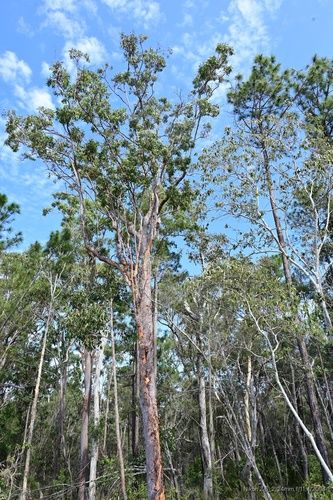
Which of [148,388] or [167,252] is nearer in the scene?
[148,388]

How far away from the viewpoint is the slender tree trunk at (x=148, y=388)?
24.4 feet

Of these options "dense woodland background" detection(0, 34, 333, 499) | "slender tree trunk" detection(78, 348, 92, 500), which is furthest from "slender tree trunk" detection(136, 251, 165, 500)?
"slender tree trunk" detection(78, 348, 92, 500)

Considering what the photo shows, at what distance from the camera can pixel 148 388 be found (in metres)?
8.14

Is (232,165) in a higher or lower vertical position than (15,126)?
lower

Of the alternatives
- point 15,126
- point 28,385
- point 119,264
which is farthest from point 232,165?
point 28,385

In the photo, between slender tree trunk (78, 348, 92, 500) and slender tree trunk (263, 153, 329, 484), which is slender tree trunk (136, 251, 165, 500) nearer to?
slender tree trunk (263, 153, 329, 484)

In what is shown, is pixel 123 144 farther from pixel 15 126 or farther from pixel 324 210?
pixel 324 210

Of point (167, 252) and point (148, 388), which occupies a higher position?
point (167, 252)

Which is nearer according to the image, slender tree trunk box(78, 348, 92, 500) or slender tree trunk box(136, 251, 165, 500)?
slender tree trunk box(136, 251, 165, 500)

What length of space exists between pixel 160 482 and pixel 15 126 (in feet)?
29.0

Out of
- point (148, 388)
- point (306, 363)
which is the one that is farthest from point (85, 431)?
point (306, 363)

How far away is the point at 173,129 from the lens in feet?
34.8

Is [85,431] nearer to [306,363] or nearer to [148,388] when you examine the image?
[148,388]

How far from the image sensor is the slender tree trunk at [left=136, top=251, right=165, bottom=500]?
7.43 meters
